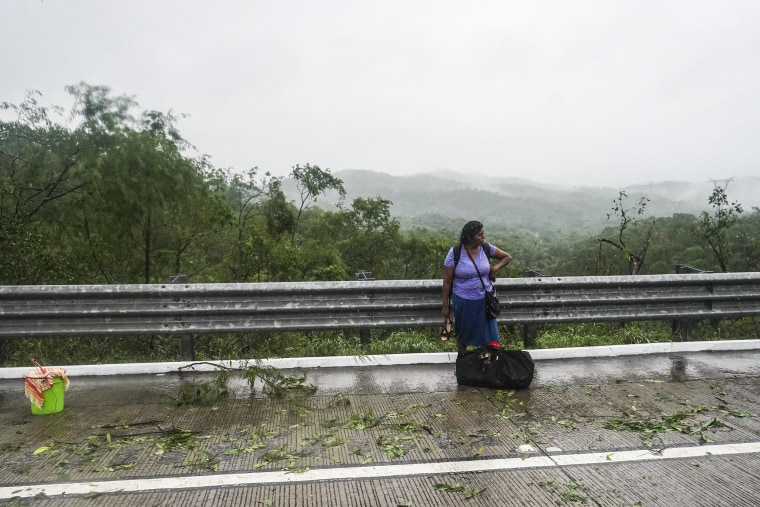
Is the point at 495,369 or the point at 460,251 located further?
the point at 460,251

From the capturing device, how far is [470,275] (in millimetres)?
5195

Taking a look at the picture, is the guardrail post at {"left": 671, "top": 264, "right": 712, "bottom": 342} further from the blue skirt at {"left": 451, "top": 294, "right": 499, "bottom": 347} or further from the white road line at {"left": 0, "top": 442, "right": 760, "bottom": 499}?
the white road line at {"left": 0, "top": 442, "right": 760, "bottom": 499}

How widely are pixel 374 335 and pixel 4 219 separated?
6.35 metres

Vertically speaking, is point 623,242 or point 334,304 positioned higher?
point 623,242

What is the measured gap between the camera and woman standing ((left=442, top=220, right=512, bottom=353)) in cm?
518

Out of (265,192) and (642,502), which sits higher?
(265,192)

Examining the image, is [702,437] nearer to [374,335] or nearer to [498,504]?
[498,504]

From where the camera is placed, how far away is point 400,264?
35.9 metres

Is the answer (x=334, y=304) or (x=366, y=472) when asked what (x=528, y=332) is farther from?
(x=366, y=472)

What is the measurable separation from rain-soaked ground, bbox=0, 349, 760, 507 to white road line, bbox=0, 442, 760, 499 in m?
0.01

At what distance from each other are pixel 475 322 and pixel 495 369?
555 mm

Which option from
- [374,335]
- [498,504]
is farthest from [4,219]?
[498,504]

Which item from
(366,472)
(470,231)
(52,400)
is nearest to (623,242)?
(470,231)

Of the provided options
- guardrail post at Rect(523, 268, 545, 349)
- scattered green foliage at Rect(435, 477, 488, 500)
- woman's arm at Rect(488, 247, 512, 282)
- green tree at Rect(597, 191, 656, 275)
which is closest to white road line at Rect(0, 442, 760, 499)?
scattered green foliage at Rect(435, 477, 488, 500)
